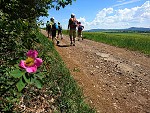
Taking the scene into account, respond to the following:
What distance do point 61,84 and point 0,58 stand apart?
Result: 1.93m

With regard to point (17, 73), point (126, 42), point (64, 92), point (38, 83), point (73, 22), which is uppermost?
point (17, 73)

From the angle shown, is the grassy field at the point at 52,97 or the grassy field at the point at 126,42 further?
the grassy field at the point at 126,42

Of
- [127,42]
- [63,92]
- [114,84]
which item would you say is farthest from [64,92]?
[127,42]

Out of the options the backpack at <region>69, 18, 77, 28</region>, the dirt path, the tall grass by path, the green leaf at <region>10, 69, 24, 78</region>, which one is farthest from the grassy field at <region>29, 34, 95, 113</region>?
the backpack at <region>69, 18, 77, 28</region>

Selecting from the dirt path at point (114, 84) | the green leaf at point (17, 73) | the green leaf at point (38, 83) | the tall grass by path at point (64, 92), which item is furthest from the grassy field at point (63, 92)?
the green leaf at point (17, 73)

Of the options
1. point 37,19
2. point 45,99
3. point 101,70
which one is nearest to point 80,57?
point 101,70

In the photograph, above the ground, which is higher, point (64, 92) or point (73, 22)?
point (73, 22)

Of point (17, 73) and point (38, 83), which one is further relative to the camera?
point (38, 83)

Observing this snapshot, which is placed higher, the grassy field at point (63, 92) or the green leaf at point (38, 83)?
the green leaf at point (38, 83)

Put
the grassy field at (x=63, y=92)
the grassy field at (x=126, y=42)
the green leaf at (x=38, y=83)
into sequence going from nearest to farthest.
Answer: the green leaf at (x=38, y=83) < the grassy field at (x=63, y=92) < the grassy field at (x=126, y=42)

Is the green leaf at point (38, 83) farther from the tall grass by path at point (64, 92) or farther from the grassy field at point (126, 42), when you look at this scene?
the grassy field at point (126, 42)

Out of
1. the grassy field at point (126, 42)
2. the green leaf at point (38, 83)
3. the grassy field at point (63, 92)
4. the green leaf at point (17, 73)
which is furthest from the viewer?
the grassy field at point (126, 42)

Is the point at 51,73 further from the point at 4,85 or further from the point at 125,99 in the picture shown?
the point at 4,85

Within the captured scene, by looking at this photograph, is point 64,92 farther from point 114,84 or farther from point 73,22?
point 73,22
